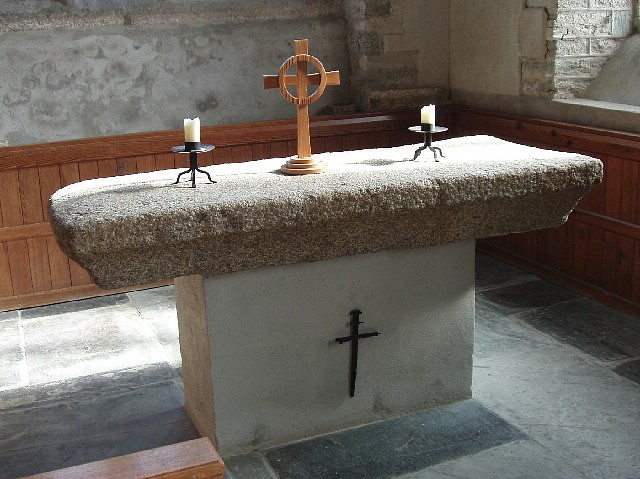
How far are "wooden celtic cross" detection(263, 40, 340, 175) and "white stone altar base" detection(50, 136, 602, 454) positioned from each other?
0.26ft

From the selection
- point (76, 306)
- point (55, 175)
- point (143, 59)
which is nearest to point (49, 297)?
point (76, 306)

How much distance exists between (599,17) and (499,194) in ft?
7.55

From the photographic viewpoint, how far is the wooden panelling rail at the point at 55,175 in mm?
4527

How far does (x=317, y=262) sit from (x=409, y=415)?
78 cm

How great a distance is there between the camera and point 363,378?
10.3 ft

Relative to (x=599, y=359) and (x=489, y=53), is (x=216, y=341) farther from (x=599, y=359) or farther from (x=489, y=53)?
(x=489, y=53)

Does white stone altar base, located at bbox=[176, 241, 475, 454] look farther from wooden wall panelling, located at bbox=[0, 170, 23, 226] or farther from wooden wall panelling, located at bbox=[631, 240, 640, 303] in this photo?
wooden wall panelling, located at bbox=[0, 170, 23, 226]

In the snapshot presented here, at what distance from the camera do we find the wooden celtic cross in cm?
288

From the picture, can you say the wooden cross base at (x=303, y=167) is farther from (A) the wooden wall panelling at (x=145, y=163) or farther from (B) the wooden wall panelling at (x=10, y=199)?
(B) the wooden wall panelling at (x=10, y=199)

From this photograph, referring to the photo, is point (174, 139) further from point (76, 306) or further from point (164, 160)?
point (76, 306)

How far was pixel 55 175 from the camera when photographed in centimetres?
460

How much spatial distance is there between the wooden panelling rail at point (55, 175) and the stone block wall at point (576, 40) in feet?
5.34

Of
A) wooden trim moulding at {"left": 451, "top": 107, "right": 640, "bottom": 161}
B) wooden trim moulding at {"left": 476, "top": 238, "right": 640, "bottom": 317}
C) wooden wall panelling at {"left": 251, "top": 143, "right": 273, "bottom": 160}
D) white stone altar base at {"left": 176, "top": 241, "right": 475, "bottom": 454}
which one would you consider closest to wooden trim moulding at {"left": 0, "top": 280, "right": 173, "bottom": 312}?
wooden wall panelling at {"left": 251, "top": 143, "right": 273, "bottom": 160}

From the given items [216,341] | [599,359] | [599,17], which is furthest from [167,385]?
[599,17]
